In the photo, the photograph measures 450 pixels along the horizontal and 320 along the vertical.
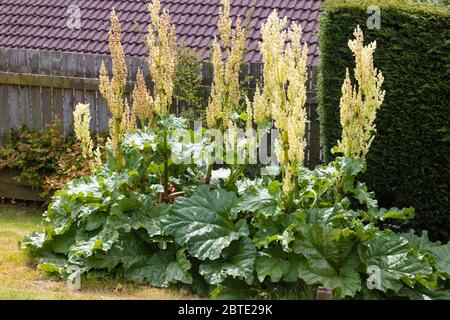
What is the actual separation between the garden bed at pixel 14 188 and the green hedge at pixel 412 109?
3.92 m

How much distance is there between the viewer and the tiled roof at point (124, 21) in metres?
12.2

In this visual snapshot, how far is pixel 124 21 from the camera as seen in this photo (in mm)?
13125

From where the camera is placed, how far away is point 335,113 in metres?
7.60

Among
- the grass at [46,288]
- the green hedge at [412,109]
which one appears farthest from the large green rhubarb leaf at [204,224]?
the green hedge at [412,109]

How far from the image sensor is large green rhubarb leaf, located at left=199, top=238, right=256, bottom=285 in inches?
236

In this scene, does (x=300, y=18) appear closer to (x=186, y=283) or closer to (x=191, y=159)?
(x=191, y=159)

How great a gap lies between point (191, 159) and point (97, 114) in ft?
9.31

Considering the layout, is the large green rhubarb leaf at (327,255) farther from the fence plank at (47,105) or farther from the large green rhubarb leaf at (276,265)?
the fence plank at (47,105)

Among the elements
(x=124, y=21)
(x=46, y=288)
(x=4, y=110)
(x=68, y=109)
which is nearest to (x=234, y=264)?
(x=46, y=288)

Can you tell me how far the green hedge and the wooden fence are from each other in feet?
8.09

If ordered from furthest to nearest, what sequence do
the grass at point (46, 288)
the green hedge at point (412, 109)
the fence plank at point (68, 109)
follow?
the fence plank at point (68, 109), the green hedge at point (412, 109), the grass at point (46, 288)

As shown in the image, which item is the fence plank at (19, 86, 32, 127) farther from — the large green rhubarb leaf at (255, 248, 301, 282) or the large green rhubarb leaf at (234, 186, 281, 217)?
the large green rhubarb leaf at (255, 248, 301, 282)
